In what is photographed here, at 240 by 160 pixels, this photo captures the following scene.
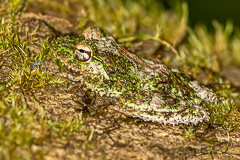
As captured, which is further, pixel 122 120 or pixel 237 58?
pixel 237 58

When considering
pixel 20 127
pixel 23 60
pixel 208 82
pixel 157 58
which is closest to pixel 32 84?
pixel 23 60

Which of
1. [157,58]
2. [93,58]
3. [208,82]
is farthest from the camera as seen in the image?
[157,58]

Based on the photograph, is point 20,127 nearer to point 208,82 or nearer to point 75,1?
point 208,82

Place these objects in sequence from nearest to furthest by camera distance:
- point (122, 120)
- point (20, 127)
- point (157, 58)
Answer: point (20, 127)
point (122, 120)
point (157, 58)

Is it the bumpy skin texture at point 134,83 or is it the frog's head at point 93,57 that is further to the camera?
the frog's head at point 93,57

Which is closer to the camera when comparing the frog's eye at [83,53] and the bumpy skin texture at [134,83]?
the bumpy skin texture at [134,83]

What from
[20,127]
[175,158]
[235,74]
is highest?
[235,74]
